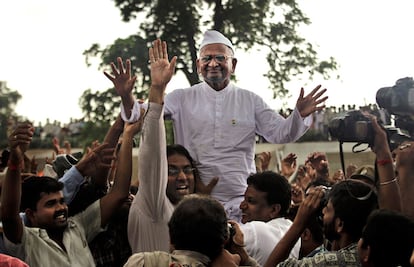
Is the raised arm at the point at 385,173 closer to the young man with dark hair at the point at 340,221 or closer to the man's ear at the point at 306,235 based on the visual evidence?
the young man with dark hair at the point at 340,221

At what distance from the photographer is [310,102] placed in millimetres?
4535

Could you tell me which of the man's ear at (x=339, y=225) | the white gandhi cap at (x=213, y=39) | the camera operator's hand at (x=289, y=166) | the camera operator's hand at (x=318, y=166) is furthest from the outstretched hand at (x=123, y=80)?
→ the camera operator's hand at (x=318, y=166)

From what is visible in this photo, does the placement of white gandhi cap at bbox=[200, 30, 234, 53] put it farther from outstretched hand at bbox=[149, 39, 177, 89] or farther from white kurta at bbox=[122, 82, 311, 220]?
outstretched hand at bbox=[149, 39, 177, 89]

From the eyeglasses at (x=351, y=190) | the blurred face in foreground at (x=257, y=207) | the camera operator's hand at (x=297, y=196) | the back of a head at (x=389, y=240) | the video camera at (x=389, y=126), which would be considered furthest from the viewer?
the camera operator's hand at (x=297, y=196)

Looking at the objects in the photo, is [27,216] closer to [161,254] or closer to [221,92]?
[161,254]

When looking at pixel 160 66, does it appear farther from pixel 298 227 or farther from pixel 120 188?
pixel 298 227

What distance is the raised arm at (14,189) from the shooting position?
3510 mm

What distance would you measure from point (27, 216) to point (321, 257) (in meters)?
1.52

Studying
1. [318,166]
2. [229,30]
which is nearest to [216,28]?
[229,30]

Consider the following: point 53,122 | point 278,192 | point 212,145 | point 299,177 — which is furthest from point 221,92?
point 53,122

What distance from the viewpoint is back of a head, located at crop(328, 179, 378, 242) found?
319cm

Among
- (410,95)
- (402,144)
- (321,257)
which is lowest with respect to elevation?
(321,257)

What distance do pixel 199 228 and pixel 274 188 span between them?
1017 millimetres

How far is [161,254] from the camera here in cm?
296
